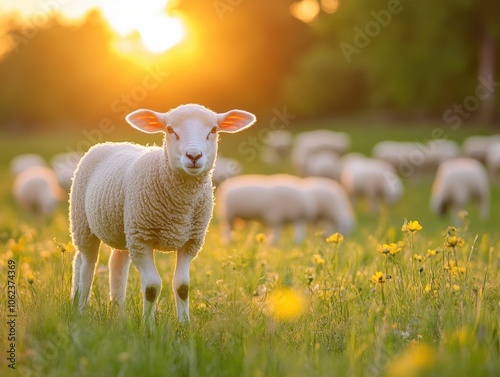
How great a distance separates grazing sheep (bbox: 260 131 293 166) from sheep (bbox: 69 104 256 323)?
23922 millimetres

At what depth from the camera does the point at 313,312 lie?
11.5ft

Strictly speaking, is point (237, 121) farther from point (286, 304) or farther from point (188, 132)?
point (286, 304)

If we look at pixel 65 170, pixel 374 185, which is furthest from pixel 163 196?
pixel 65 170

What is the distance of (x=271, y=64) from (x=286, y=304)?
39.7m

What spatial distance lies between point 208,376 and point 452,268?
1.56 metres

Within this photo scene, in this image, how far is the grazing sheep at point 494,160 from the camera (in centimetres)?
2066

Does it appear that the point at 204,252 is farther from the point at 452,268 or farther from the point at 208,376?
the point at 208,376

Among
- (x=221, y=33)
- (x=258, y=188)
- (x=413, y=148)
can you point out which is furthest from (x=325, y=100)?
(x=258, y=188)

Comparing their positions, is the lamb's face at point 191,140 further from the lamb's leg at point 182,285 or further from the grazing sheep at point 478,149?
the grazing sheep at point 478,149

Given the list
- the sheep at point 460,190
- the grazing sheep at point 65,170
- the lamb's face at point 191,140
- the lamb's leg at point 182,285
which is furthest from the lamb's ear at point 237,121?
the grazing sheep at point 65,170

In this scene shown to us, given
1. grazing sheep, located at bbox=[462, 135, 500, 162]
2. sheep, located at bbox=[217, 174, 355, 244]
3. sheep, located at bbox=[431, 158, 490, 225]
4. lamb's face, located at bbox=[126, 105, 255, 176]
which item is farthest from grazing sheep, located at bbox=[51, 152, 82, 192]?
lamb's face, located at bbox=[126, 105, 255, 176]

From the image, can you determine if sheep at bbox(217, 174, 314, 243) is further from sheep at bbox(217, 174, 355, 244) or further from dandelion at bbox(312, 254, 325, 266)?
dandelion at bbox(312, 254, 325, 266)

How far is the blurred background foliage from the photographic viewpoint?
27.8m

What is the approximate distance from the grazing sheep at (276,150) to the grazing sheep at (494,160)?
30.4ft
